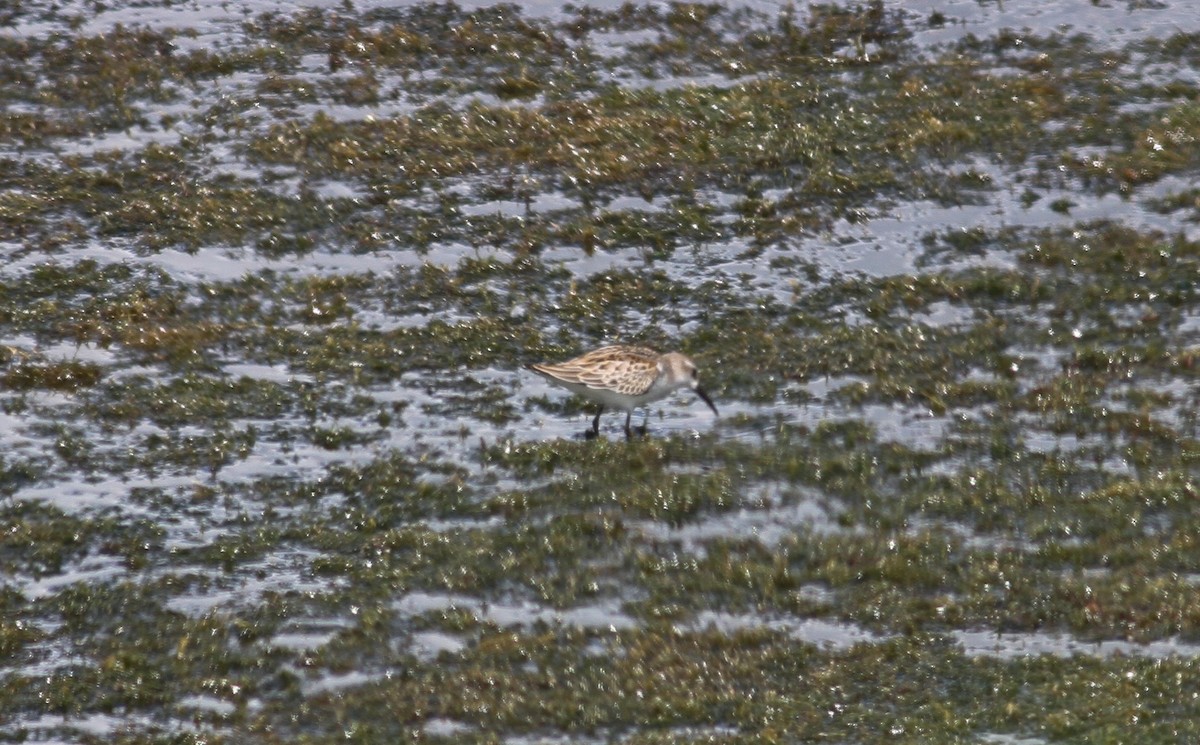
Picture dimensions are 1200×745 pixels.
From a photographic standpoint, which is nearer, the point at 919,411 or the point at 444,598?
the point at 444,598

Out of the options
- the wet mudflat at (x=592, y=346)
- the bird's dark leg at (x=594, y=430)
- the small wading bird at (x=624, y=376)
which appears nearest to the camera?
the wet mudflat at (x=592, y=346)

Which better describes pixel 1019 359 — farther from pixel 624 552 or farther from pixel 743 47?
pixel 743 47

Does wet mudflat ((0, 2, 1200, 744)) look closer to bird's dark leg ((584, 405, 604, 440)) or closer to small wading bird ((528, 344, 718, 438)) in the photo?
bird's dark leg ((584, 405, 604, 440))

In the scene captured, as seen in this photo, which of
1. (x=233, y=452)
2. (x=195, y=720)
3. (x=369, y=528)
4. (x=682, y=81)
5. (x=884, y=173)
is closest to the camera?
(x=195, y=720)

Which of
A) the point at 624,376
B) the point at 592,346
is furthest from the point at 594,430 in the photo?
the point at 592,346

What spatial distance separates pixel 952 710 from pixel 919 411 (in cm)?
396

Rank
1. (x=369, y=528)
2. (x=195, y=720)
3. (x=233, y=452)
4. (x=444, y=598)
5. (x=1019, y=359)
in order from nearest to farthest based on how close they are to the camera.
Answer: (x=195, y=720), (x=444, y=598), (x=369, y=528), (x=233, y=452), (x=1019, y=359)

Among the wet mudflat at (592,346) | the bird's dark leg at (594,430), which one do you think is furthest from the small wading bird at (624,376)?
the wet mudflat at (592,346)

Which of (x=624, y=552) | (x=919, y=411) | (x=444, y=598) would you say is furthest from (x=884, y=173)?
(x=444, y=598)

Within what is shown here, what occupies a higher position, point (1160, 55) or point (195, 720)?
point (1160, 55)

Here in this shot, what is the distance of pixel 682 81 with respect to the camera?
1912cm

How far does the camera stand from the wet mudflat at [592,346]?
432 inches

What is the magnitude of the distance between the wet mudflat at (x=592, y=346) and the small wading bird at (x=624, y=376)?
0.35m

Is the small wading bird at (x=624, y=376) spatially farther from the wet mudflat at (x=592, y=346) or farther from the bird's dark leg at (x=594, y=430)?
the wet mudflat at (x=592, y=346)
